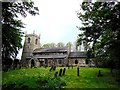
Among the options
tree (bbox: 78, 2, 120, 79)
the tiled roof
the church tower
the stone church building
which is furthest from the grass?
the church tower

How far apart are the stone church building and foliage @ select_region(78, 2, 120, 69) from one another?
30612 millimetres

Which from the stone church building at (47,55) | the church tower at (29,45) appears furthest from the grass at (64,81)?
the church tower at (29,45)

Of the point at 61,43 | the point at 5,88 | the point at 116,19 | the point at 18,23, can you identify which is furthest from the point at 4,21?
the point at 61,43

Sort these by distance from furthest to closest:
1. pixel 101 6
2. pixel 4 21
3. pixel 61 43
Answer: pixel 61 43 → pixel 4 21 → pixel 101 6

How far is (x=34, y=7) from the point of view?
22031 mm

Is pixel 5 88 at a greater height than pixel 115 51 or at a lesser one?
lesser

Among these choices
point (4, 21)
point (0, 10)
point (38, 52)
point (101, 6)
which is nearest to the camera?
point (101, 6)

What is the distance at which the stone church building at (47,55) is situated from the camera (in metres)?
60.5

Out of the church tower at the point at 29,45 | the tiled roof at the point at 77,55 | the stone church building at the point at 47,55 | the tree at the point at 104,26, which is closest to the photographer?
the tree at the point at 104,26

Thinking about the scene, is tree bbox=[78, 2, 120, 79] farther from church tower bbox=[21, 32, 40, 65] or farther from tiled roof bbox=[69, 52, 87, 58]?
church tower bbox=[21, 32, 40, 65]

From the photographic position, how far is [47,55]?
63438 mm

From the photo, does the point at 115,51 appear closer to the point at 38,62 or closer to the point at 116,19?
the point at 116,19

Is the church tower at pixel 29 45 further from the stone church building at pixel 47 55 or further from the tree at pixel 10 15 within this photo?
the tree at pixel 10 15

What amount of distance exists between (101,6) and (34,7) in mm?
7125
